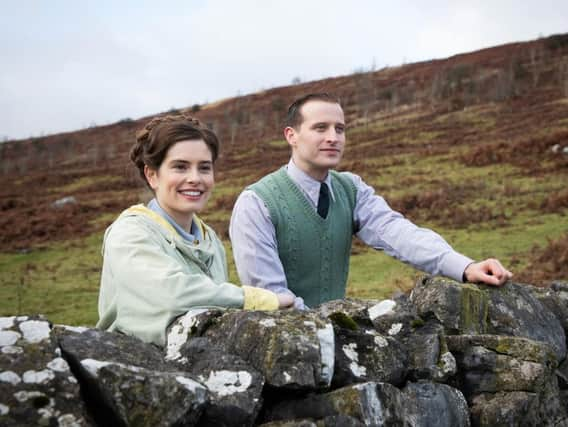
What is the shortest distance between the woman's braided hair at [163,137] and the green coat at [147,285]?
14.9 inches

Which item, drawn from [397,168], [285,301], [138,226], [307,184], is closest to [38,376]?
[138,226]

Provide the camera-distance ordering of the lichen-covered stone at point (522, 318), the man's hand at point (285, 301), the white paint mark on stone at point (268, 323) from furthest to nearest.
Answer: the lichen-covered stone at point (522, 318)
the man's hand at point (285, 301)
the white paint mark on stone at point (268, 323)

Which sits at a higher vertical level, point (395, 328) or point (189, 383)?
point (189, 383)

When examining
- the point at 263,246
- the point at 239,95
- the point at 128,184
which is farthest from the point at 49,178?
the point at 263,246

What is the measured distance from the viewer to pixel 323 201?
14.8 ft

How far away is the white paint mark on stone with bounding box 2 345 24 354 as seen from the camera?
210 centimetres

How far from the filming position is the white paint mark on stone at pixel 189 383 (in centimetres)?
220

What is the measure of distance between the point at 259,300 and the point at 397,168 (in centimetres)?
3241

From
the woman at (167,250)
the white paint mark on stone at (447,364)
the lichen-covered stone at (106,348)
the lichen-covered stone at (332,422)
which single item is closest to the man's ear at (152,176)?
the woman at (167,250)

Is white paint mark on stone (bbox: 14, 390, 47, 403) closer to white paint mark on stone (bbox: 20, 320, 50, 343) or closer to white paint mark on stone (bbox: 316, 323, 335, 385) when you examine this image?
white paint mark on stone (bbox: 20, 320, 50, 343)

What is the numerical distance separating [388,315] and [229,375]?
1191 millimetres

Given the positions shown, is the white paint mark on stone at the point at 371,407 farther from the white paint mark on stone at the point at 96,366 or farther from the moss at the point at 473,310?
the moss at the point at 473,310

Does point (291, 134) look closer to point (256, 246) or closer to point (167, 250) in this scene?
point (256, 246)

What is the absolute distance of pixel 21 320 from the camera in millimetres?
2244
